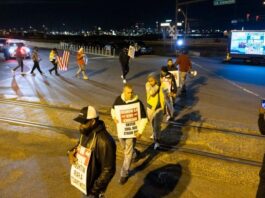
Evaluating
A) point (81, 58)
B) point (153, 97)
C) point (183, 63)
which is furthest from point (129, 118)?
point (81, 58)

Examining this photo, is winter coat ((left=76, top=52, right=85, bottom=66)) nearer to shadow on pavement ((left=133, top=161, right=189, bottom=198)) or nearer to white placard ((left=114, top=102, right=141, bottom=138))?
shadow on pavement ((left=133, top=161, right=189, bottom=198))

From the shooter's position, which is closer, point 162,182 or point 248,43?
point 162,182

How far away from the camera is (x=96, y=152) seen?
400 centimetres

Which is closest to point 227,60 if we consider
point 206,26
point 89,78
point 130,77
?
point 130,77

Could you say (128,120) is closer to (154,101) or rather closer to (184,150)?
(154,101)

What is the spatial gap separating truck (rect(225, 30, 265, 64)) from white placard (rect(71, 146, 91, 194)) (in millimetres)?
26874

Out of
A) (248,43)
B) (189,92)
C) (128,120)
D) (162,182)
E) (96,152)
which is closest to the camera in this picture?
(96,152)

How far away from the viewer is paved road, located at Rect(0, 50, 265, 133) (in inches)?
424

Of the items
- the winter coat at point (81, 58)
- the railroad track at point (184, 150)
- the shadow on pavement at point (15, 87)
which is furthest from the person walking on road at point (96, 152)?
the winter coat at point (81, 58)

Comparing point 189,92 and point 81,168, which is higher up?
point 81,168

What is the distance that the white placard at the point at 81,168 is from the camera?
4.05 metres

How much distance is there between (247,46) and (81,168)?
2757cm

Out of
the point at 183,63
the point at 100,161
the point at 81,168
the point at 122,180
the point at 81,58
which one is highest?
the point at 81,58

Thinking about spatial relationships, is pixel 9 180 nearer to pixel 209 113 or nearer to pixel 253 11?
pixel 209 113
